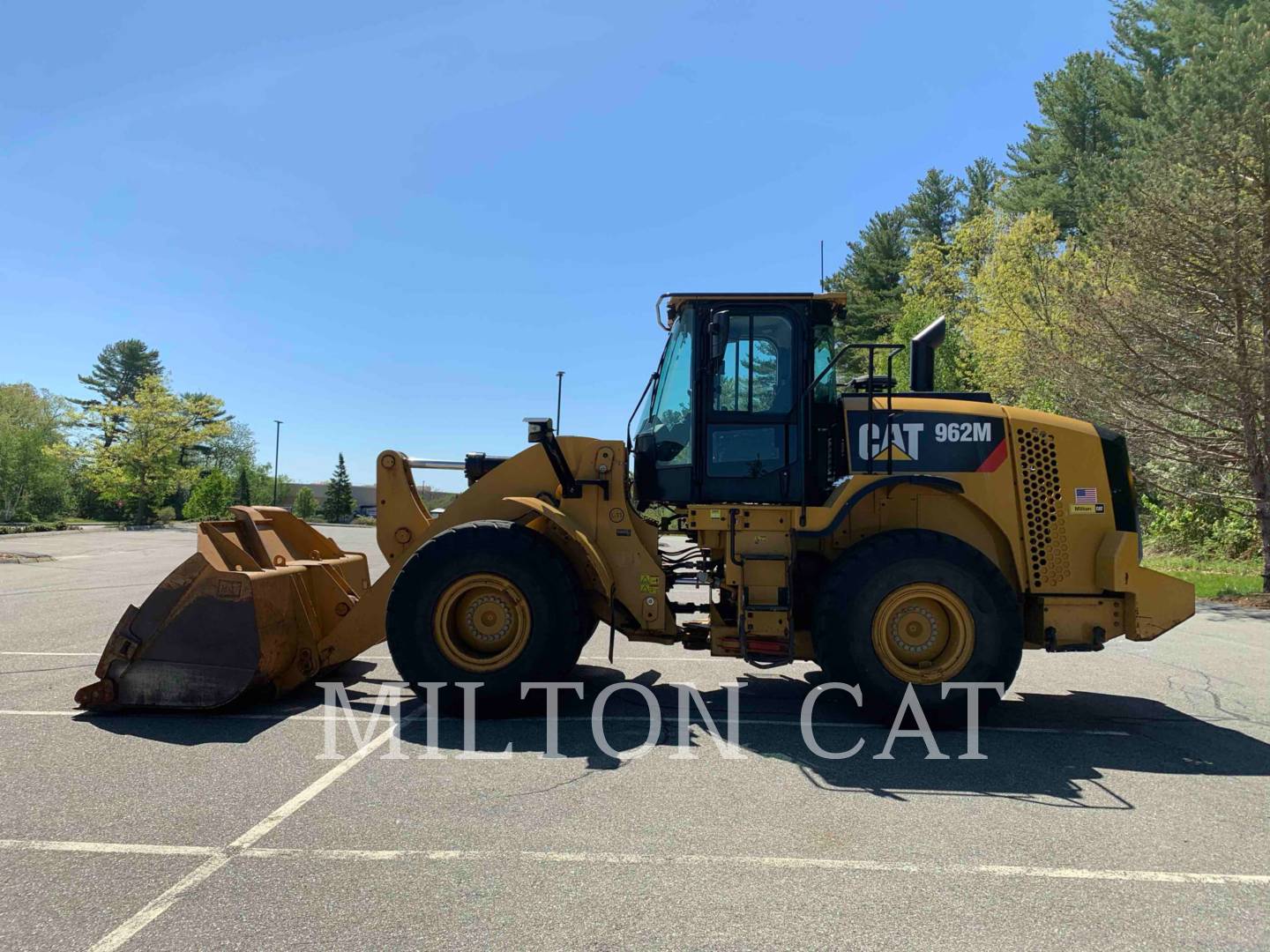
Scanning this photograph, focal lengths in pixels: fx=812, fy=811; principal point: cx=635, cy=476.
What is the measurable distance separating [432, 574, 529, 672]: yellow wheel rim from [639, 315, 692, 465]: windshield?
5.01 feet

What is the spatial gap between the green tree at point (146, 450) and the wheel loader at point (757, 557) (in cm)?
4213

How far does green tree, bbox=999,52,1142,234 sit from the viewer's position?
30.2m

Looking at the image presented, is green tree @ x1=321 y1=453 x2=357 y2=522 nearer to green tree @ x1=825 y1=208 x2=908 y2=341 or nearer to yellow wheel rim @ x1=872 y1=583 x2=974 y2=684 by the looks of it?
green tree @ x1=825 y1=208 x2=908 y2=341

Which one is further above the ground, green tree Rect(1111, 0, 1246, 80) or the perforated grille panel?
green tree Rect(1111, 0, 1246, 80)

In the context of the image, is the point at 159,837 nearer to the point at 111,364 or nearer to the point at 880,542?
the point at 880,542

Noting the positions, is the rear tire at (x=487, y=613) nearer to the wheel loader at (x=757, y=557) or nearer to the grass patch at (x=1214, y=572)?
the wheel loader at (x=757, y=557)

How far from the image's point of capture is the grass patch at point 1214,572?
49.3 feet

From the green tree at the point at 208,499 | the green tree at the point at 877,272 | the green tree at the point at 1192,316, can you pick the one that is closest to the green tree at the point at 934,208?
the green tree at the point at 877,272

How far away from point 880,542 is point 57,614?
10499 millimetres

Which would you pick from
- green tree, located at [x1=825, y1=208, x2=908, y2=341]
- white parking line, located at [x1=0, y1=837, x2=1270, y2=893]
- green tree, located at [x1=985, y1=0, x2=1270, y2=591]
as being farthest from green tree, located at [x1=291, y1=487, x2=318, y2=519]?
white parking line, located at [x1=0, y1=837, x2=1270, y2=893]

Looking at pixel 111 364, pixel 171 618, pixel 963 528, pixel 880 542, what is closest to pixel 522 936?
pixel 880 542

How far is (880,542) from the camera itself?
5340 millimetres

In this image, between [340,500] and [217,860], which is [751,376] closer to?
[217,860]

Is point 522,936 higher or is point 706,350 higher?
point 706,350
